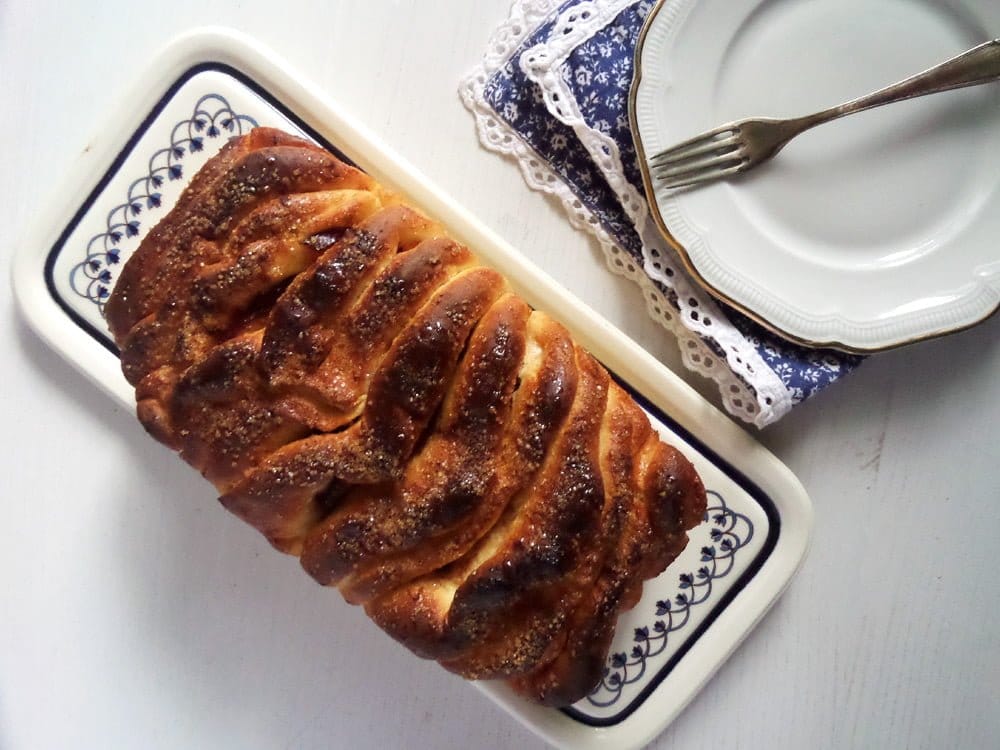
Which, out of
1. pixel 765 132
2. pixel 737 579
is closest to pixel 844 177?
pixel 765 132

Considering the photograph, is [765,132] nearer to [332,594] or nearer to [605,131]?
[605,131]

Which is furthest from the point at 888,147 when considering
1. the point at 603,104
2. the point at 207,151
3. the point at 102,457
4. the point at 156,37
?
the point at 102,457

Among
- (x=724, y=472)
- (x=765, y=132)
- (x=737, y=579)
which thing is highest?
(x=765, y=132)

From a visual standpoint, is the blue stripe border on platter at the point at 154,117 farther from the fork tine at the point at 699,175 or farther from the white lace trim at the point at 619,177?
the fork tine at the point at 699,175

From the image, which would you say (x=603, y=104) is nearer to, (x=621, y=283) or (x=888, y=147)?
(x=621, y=283)

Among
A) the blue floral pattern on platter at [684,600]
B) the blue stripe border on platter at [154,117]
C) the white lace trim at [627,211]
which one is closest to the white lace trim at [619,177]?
the white lace trim at [627,211]

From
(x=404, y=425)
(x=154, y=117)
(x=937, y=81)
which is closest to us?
(x=404, y=425)
